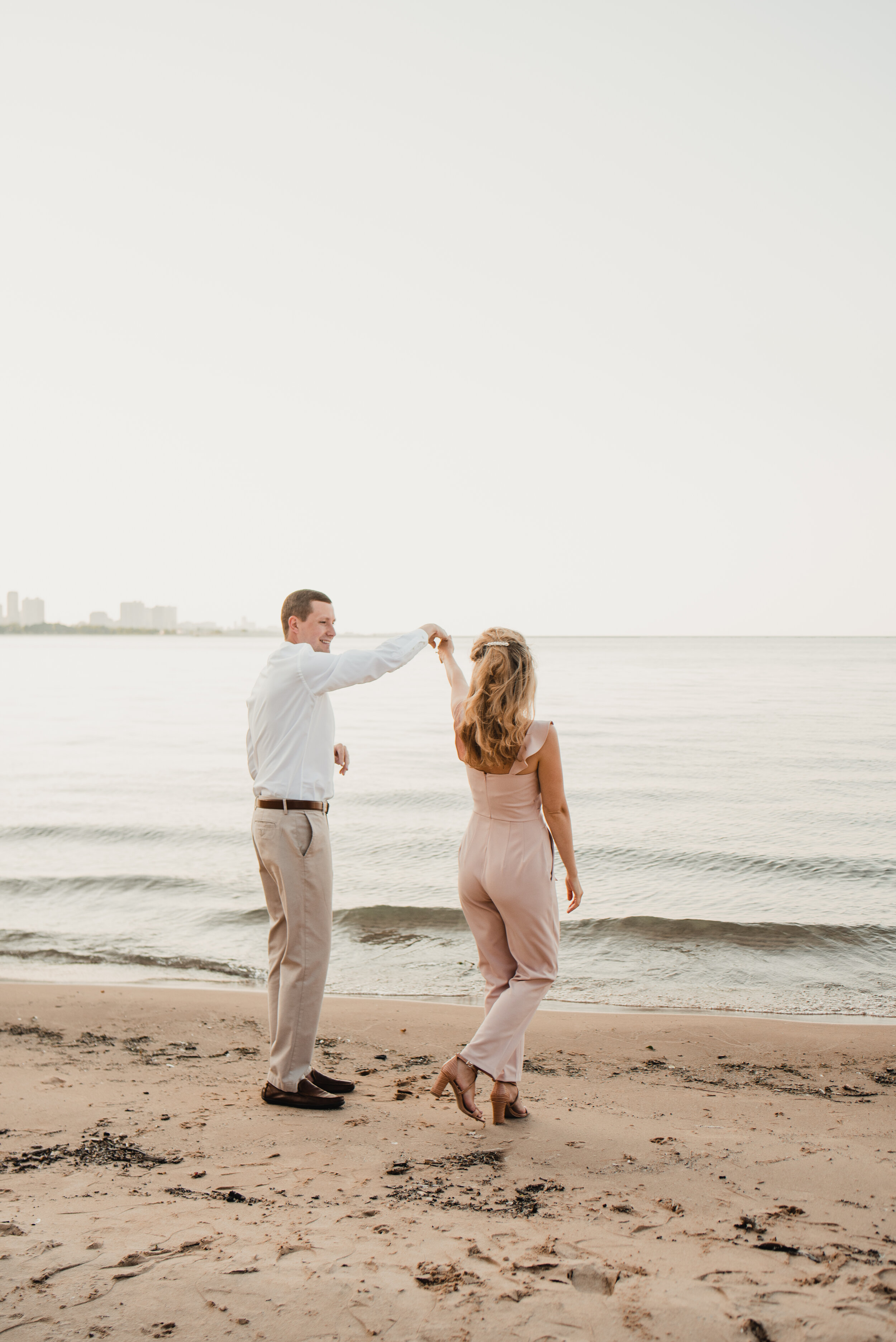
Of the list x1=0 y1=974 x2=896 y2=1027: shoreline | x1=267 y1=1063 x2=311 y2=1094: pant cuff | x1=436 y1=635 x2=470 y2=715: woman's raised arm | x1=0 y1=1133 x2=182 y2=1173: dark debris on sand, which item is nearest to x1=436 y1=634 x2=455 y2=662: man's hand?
x1=436 y1=635 x2=470 y2=715: woman's raised arm

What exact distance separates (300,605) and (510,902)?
178 centimetres

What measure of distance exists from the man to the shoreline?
240 centimetres

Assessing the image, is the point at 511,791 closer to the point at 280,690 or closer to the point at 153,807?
the point at 280,690

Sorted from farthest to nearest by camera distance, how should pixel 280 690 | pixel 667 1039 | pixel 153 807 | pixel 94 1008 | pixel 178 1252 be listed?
pixel 153 807
pixel 94 1008
pixel 667 1039
pixel 280 690
pixel 178 1252

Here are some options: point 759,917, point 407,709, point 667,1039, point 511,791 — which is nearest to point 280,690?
point 511,791

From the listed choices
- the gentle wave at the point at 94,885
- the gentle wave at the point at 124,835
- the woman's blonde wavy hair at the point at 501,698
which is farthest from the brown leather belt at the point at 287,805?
the gentle wave at the point at 124,835

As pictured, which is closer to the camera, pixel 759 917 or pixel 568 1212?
pixel 568 1212

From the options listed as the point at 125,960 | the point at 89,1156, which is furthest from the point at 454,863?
the point at 89,1156

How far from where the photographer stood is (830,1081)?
506 centimetres

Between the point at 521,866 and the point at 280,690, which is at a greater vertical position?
the point at 280,690

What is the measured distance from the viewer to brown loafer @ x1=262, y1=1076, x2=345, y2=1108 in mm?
4402

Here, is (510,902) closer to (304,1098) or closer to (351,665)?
(351,665)

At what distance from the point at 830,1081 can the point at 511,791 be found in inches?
104

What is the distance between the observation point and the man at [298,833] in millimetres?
4395
